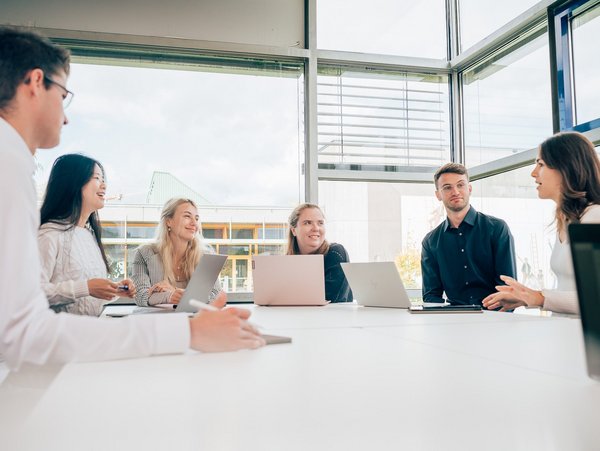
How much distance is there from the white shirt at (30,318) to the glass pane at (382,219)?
3.62 m

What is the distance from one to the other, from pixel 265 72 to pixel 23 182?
3841 millimetres

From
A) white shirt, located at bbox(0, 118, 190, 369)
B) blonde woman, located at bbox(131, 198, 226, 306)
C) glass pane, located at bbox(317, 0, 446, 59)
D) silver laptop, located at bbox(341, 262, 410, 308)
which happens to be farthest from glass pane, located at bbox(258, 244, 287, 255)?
white shirt, located at bbox(0, 118, 190, 369)

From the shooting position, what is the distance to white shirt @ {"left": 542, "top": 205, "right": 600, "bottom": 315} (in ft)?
7.16

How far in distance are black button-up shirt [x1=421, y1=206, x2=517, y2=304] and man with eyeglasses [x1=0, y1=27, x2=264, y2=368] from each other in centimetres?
253

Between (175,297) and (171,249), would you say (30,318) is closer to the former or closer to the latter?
(175,297)

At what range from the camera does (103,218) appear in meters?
4.14

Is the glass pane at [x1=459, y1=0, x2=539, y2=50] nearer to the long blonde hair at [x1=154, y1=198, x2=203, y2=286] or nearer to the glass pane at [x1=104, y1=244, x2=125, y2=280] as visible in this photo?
the long blonde hair at [x1=154, y1=198, x2=203, y2=286]

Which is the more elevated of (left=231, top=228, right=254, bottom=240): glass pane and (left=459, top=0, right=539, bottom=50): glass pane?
(left=459, top=0, right=539, bottom=50): glass pane

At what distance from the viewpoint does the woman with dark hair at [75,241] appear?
Result: 2.19m

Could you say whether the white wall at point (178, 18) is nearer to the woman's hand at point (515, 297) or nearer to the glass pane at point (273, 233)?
the glass pane at point (273, 233)

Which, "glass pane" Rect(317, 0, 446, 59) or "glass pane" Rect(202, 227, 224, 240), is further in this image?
"glass pane" Rect(317, 0, 446, 59)

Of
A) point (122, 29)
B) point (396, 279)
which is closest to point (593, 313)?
point (396, 279)

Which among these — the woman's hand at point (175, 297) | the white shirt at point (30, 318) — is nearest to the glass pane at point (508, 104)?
the woman's hand at point (175, 297)

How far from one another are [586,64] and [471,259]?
5.24ft
